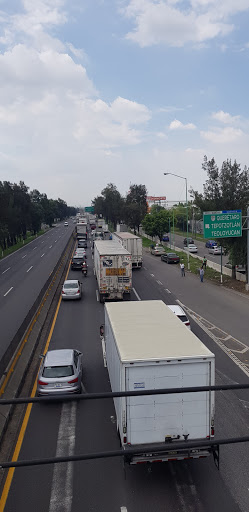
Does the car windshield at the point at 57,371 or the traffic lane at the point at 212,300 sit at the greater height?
the car windshield at the point at 57,371

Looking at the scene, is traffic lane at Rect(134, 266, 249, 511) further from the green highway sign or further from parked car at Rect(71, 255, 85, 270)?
parked car at Rect(71, 255, 85, 270)

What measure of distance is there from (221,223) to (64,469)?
80.4 ft

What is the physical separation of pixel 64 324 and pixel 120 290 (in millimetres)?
6482

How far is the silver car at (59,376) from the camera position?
41.1 ft

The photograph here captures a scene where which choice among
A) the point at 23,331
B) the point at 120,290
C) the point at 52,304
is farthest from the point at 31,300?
the point at 23,331

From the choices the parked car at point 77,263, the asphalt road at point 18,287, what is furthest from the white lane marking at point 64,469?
the parked car at point 77,263

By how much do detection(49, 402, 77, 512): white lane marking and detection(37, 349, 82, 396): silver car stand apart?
2.12ft

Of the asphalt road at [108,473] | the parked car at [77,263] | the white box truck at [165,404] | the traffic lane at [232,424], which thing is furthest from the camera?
the parked car at [77,263]

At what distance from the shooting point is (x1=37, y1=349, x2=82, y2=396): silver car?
1252cm

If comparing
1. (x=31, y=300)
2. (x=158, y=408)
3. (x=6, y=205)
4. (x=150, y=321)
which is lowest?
(x=31, y=300)

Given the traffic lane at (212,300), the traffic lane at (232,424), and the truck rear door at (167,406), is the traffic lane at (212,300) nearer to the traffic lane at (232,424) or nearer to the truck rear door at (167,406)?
the traffic lane at (232,424)

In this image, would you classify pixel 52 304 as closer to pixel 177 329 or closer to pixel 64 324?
pixel 64 324

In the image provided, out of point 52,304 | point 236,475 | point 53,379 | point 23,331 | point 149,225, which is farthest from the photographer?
point 149,225

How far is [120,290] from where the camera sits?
2809 cm
